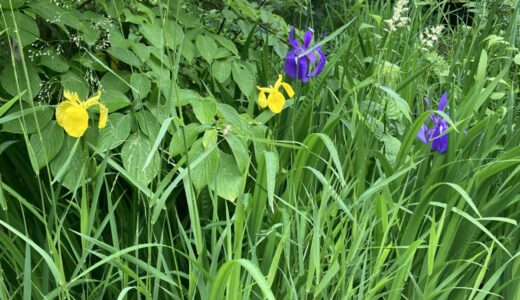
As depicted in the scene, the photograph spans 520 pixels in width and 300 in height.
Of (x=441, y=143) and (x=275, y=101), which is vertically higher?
(x=275, y=101)

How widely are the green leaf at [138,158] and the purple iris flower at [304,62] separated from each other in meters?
0.50

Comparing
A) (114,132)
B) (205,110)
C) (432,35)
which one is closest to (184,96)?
(205,110)

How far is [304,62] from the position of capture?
160 cm

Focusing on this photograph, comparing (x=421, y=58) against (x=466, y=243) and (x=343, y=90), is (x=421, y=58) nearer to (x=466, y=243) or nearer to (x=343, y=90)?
(x=343, y=90)

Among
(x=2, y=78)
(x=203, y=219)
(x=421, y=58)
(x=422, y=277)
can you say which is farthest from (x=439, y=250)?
(x=421, y=58)

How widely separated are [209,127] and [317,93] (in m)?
0.57

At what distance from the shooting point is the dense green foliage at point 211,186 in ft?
3.79

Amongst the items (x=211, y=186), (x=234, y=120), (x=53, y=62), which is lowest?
(x=211, y=186)

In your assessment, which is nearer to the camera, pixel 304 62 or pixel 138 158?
pixel 138 158

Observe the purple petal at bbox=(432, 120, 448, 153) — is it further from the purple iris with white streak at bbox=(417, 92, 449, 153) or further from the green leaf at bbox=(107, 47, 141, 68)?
the green leaf at bbox=(107, 47, 141, 68)

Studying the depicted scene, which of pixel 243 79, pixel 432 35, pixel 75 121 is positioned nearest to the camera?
pixel 75 121

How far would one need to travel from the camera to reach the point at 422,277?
135cm

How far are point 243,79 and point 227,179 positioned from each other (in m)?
0.37

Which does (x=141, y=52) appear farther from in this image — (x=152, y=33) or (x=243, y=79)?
(x=243, y=79)
